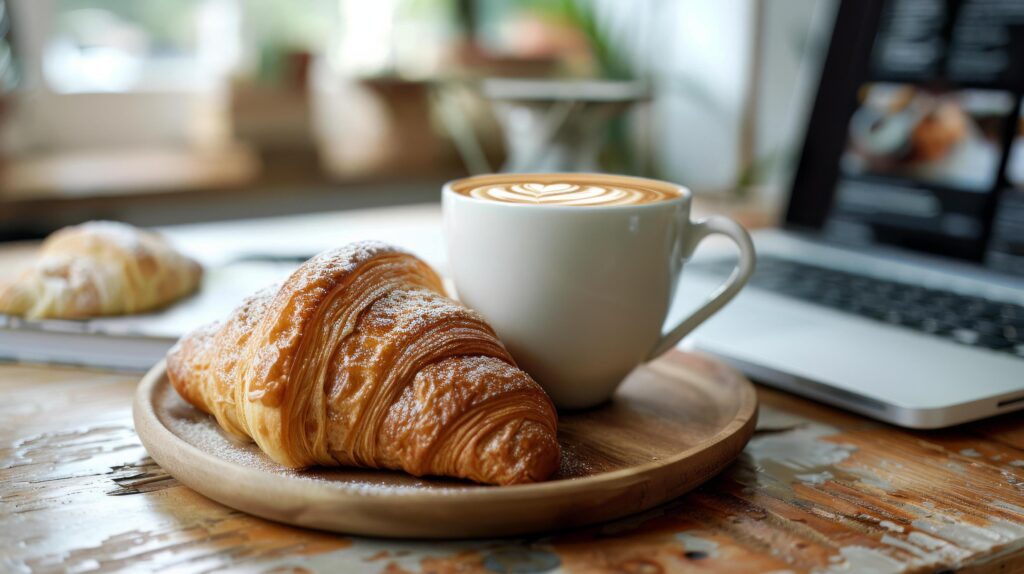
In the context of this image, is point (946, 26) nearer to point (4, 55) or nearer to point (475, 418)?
point (475, 418)

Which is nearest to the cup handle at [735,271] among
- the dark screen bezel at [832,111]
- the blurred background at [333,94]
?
the dark screen bezel at [832,111]

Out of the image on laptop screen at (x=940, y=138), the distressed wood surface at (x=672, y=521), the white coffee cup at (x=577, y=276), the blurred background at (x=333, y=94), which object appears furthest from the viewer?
the blurred background at (x=333, y=94)

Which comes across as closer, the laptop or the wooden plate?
the wooden plate

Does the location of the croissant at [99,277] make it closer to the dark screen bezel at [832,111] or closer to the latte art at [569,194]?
the latte art at [569,194]

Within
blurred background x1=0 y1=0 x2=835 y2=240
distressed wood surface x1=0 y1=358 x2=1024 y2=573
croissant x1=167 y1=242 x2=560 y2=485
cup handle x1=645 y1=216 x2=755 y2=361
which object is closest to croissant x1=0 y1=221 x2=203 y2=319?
distressed wood surface x1=0 y1=358 x2=1024 y2=573

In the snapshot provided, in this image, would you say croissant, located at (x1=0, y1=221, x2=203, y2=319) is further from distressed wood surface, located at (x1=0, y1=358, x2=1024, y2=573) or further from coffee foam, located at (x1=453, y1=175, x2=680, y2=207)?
coffee foam, located at (x1=453, y1=175, x2=680, y2=207)

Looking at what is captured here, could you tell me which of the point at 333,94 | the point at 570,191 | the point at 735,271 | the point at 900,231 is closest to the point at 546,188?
the point at 570,191

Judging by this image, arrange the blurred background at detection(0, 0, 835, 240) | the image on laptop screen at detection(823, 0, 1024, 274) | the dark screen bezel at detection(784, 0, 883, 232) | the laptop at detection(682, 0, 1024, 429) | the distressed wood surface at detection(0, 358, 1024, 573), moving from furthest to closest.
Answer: the blurred background at detection(0, 0, 835, 240), the dark screen bezel at detection(784, 0, 883, 232), the image on laptop screen at detection(823, 0, 1024, 274), the laptop at detection(682, 0, 1024, 429), the distressed wood surface at detection(0, 358, 1024, 573)
